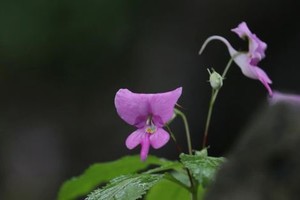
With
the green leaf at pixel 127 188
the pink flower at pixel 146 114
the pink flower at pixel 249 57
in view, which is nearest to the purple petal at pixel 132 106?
the pink flower at pixel 146 114

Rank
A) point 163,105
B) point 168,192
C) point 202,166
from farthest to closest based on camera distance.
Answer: point 168,192, point 163,105, point 202,166

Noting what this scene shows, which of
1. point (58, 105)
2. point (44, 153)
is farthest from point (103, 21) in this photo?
point (44, 153)

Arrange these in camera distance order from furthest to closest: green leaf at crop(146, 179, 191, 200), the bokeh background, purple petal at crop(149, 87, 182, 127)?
the bokeh background → green leaf at crop(146, 179, 191, 200) → purple petal at crop(149, 87, 182, 127)

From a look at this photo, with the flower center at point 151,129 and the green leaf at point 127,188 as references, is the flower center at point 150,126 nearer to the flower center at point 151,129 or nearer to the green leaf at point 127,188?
the flower center at point 151,129

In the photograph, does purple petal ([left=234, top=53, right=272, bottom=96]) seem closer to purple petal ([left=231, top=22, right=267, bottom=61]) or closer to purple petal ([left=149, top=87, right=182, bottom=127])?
purple petal ([left=231, top=22, right=267, bottom=61])

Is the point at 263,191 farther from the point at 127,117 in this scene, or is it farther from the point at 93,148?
the point at 93,148

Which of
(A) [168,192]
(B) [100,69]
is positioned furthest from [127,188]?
(B) [100,69]

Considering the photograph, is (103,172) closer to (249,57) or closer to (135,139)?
(135,139)

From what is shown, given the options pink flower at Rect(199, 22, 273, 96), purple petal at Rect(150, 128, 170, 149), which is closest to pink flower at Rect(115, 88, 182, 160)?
purple petal at Rect(150, 128, 170, 149)
